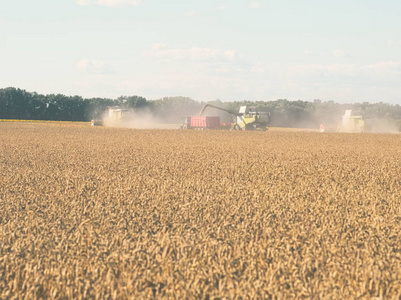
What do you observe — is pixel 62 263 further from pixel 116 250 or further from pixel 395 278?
pixel 395 278

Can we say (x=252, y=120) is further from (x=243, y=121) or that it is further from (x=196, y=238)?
(x=196, y=238)

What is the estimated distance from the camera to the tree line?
102500mm

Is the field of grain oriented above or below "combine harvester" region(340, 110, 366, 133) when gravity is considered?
below

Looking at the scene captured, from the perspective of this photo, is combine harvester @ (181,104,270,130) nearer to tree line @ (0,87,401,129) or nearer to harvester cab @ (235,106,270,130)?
harvester cab @ (235,106,270,130)

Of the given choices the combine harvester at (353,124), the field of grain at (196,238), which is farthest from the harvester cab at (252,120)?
the field of grain at (196,238)

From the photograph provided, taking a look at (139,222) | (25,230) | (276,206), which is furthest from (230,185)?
(25,230)

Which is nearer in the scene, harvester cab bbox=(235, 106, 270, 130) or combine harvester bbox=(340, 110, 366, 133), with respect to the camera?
combine harvester bbox=(340, 110, 366, 133)

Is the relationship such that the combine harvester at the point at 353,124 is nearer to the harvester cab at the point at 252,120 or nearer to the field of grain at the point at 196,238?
the harvester cab at the point at 252,120

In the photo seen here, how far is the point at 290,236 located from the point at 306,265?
1.55m

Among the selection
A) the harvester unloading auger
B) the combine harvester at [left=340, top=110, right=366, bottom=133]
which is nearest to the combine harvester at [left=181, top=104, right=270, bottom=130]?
the harvester unloading auger

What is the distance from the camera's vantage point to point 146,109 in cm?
11400

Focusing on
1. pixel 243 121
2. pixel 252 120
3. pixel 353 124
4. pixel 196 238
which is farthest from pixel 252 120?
pixel 196 238

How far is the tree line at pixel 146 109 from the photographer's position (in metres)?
102

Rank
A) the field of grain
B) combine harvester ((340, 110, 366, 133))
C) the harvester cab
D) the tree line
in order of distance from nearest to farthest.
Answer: the field of grain
combine harvester ((340, 110, 366, 133))
the harvester cab
the tree line
